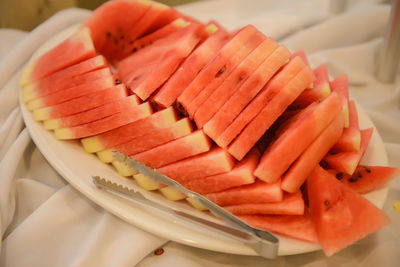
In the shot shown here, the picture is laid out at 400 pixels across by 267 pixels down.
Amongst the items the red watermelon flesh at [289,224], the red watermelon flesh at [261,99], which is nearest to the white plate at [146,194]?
the red watermelon flesh at [289,224]

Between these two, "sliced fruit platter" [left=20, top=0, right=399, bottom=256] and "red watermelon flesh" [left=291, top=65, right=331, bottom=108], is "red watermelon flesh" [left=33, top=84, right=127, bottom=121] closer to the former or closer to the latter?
"sliced fruit platter" [left=20, top=0, right=399, bottom=256]

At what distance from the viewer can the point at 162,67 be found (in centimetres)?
133

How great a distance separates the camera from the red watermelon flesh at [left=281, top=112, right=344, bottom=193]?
1.12 m

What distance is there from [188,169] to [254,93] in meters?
0.30

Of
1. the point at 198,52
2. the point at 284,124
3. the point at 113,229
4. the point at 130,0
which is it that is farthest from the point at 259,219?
the point at 130,0

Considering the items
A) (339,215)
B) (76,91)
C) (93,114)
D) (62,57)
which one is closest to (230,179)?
(339,215)

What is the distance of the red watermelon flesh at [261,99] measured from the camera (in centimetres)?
118

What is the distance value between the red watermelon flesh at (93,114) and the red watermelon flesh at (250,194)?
39 centimetres

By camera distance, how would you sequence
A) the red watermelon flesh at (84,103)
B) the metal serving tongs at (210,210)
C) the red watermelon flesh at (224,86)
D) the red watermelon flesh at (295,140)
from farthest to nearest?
1. the red watermelon flesh at (84,103)
2. the red watermelon flesh at (224,86)
3. the red watermelon flesh at (295,140)
4. the metal serving tongs at (210,210)

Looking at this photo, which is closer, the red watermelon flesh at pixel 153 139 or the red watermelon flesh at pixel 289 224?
the red watermelon flesh at pixel 289 224

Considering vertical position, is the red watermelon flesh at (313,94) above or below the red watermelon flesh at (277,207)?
above

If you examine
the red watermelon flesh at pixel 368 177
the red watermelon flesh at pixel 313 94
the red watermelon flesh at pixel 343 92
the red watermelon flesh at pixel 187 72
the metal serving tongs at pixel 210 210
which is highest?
the red watermelon flesh at pixel 187 72

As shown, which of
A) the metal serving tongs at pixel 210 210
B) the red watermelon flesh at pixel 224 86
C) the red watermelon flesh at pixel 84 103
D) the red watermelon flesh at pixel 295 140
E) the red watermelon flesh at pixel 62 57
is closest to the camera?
the metal serving tongs at pixel 210 210

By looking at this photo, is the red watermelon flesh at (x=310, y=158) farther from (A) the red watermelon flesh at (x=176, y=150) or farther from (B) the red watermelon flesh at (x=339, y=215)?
(A) the red watermelon flesh at (x=176, y=150)
